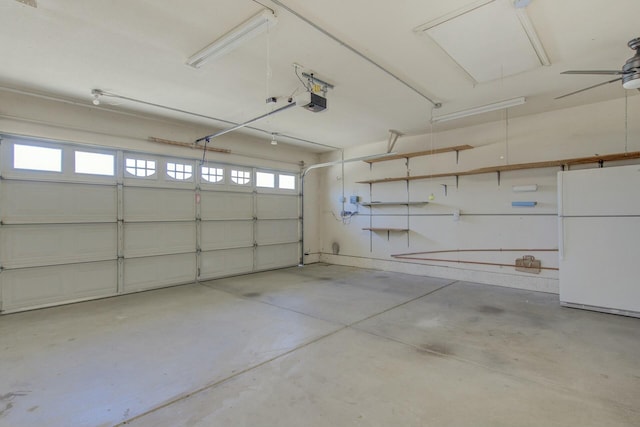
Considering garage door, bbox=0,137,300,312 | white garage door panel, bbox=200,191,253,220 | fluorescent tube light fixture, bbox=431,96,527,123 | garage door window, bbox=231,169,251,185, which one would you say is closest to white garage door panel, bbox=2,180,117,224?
garage door, bbox=0,137,300,312

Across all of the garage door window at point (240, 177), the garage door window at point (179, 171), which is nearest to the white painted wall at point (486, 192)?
the garage door window at point (240, 177)

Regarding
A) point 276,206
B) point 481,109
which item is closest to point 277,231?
point 276,206

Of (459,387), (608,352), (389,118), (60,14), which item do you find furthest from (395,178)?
(60,14)

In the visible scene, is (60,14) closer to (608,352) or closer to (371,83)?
(371,83)

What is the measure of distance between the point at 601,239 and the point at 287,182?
5.93m

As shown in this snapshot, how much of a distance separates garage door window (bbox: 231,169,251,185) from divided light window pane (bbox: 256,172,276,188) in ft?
0.83

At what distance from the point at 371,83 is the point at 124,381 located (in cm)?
398

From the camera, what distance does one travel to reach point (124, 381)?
2.37 metres

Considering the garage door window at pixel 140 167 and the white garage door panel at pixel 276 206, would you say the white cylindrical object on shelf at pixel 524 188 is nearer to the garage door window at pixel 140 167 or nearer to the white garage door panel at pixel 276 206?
the white garage door panel at pixel 276 206

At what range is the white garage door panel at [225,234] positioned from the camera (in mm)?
6066

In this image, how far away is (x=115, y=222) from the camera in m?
4.92

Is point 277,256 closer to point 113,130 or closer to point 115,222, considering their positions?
point 115,222

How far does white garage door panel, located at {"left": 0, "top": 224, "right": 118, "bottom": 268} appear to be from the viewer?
4090mm

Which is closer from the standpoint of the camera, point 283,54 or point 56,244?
point 283,54
